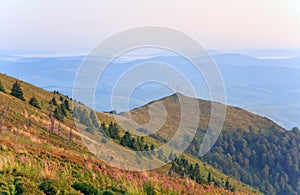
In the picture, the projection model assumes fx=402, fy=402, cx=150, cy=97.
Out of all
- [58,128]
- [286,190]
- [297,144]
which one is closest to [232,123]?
[297,144]

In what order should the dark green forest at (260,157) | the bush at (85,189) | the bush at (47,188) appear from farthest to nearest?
the dark green forest at (260,157) → the bush at (85,189) → the bush at (47,188)

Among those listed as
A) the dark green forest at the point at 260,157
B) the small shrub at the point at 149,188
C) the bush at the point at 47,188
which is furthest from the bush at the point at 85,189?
the dark green forest at the point at 260,157

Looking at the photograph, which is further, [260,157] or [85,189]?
[260,157]

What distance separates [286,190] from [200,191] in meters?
145

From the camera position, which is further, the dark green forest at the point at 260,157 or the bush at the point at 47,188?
the dark green forest at the point at 260,157

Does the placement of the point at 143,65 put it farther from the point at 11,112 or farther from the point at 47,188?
the point at 11,112

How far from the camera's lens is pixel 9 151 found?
57.6 ft

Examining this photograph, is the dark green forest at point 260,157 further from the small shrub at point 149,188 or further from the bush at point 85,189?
the bush at point 85,189

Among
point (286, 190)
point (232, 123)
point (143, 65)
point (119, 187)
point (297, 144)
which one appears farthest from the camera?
point (232, 123)


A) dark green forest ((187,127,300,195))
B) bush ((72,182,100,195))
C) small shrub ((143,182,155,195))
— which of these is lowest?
small shrub ((143,182,155,195))

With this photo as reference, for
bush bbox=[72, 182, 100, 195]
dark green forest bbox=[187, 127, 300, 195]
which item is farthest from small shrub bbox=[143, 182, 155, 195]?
dark green forest bbox=[187, 127, 300, 195]

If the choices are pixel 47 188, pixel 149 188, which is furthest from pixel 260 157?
pixel 47 188

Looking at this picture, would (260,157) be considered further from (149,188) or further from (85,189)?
(85,189)

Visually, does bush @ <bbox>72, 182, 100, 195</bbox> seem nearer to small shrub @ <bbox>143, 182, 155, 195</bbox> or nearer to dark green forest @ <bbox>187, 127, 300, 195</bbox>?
small shrub @ <bbox>143, 182, 155, 195</bbox>
